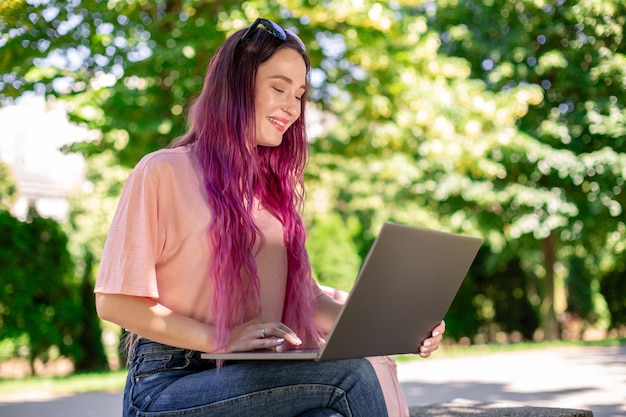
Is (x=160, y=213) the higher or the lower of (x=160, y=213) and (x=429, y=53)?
the lower

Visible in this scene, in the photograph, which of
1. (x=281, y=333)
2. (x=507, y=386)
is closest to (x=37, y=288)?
(x=507, y=386)

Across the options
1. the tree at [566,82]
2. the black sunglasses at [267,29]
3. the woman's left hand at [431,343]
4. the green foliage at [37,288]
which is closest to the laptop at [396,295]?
the woman's left hand at [431,343]

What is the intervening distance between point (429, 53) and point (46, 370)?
20.5ft

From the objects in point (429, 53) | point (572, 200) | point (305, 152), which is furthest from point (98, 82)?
point (572, 200)

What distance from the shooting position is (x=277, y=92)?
7.32 ft

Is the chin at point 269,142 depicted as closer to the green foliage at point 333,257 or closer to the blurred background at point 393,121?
the blurred background at point 393,121

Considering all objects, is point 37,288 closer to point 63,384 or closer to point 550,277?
point 63,384

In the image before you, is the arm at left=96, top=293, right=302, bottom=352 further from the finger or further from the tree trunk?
the tree trunk

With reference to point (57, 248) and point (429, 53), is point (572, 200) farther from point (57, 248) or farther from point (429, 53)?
point (57, 248)

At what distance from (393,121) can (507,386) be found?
13.8ft

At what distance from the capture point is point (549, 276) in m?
13.3

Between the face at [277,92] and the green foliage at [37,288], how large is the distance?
762 centimetres

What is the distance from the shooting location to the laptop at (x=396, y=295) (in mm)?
1640

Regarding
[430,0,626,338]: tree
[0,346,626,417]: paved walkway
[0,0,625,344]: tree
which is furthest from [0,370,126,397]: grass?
[430,0,626,338]: tree
